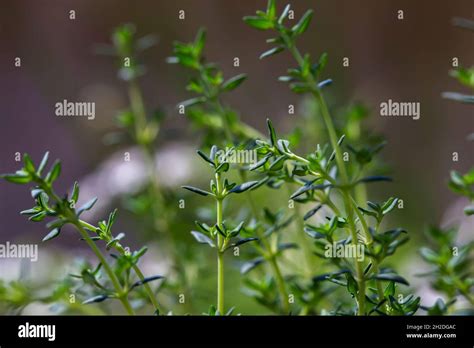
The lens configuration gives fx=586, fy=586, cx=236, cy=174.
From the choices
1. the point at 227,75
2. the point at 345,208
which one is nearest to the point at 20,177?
the point at 345,208

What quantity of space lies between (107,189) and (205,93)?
1.13 ft

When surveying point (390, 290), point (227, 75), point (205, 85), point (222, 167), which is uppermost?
point (227, 75)

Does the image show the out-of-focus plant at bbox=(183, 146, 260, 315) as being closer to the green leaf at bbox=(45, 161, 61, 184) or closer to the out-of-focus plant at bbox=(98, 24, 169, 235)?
the green leaf at bbox=(45, 161, 61, 184)

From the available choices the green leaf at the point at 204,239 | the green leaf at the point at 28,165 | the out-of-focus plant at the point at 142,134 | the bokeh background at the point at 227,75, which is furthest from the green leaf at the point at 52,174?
the bokeh background at the point at 227,75

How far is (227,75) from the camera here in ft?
3.78

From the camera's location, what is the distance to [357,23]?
1071mm

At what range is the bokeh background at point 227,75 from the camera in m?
0.97

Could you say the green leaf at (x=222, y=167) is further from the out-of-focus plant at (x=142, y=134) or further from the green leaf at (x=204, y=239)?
the out-of-focus plant at (x=142, y=134)

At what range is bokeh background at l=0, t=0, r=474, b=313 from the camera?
0.97 m

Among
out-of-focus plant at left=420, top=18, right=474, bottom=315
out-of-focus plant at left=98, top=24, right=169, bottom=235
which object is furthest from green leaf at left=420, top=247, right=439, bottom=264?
out-of-focus plant at left=98, top=24, right=169, bottom=235

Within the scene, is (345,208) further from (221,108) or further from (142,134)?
(142,134)

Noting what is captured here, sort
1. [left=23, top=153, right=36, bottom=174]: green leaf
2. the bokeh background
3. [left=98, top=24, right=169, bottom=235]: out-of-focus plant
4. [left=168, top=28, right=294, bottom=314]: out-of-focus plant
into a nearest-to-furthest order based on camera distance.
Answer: [left=23, top=153, right=36, bottom=174]: green leaf < [left=168, top=28, right=294, bottom=314]: out-of-focus plant < [left=98, top=24, right=169, bottom=235]: out-of-focus plant < the bokeh background

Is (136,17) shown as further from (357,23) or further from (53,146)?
(357,23)
